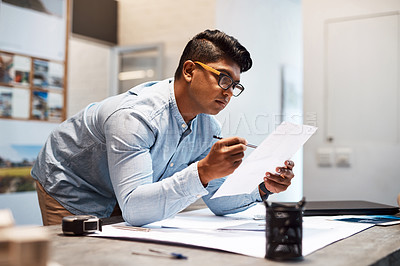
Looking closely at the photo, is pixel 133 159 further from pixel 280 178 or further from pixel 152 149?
pixel 280 178

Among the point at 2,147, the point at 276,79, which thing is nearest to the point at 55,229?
the point at 2,147

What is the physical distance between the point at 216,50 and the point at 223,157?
1.63ft

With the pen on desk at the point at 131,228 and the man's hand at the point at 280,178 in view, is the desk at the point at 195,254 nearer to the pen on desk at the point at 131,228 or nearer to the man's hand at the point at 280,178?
the pen on desk at the point at 131,228

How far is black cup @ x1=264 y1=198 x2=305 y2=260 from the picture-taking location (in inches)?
32.2

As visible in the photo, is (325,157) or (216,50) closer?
(216,50)

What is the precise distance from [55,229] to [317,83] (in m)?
2.33

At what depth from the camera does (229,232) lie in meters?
1.12

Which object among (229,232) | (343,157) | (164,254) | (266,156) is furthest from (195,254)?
(343,157)

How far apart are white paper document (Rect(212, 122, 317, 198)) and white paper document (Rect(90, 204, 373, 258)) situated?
11 centimetres

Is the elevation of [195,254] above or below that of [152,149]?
below

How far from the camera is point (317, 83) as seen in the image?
3076mm

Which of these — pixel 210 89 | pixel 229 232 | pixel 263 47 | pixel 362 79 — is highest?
pixel 263 47

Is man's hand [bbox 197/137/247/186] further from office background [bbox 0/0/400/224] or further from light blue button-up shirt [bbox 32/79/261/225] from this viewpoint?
office background [bbox 0/0/400/224]

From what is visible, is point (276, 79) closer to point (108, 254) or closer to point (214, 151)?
point (214, 151)
